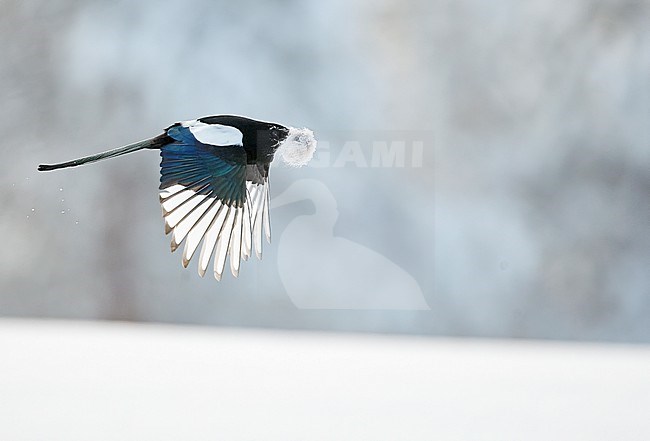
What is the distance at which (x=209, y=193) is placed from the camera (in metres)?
2.11

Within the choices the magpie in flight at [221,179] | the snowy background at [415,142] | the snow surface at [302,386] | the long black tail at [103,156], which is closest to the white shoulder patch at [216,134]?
the magpie in flight at [221,179]

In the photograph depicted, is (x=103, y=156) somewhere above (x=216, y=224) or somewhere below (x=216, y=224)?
above

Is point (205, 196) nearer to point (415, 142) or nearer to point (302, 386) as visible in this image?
point (302, 386)

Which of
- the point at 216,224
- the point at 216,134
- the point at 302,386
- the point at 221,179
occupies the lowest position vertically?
the point at 302,386

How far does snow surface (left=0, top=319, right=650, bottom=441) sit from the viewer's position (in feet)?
5.35

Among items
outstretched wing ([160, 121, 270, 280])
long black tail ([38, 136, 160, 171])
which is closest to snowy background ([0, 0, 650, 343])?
long black tail ([38, 136, 160, 171])

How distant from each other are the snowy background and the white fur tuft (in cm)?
3

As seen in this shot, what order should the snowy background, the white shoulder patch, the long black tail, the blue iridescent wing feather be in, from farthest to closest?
the long black tail, the snowy background, the white shoulder patch, the blue iridescent wing feather

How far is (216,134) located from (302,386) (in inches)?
31.1

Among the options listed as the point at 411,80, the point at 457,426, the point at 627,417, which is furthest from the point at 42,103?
the point at 627,417

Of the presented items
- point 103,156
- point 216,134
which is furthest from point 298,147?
point 103,156

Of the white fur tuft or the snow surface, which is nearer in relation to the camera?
the snow surface

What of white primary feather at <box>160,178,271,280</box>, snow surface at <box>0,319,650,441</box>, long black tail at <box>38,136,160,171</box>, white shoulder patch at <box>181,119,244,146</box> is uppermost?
white shoulder patch at <box>181,119,244,146</box>

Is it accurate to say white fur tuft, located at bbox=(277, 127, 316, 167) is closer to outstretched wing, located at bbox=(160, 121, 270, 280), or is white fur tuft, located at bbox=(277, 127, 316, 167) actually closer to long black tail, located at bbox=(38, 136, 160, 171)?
outstretched wing, located at bbox=(160, 121, 270, 280)
